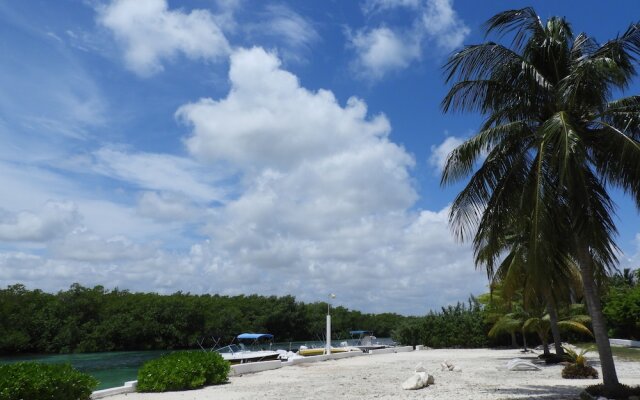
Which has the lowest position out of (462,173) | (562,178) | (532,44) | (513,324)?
(513,324)

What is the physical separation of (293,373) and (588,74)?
1666cm

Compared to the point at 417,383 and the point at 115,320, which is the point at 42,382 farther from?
the point at 115,320

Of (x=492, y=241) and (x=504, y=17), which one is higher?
(x=504, y=17)

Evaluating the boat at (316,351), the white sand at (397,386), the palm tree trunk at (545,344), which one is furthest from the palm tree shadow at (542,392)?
the boat at (316,351)

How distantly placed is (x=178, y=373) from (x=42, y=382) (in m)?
5.45

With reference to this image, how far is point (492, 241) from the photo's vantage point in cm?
1187

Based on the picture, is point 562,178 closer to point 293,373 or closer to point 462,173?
point 462,173

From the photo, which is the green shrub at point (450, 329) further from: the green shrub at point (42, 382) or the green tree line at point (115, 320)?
the green shrub at point (42, 382)

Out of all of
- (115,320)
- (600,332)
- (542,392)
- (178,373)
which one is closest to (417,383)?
(542,392)

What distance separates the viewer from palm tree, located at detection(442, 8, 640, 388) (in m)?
10.0

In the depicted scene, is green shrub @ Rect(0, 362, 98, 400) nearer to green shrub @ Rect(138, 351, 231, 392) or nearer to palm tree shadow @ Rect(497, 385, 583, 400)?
green shrub @ Rect(138, 351, 231, 392)

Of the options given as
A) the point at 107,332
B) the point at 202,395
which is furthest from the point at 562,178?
the point at 107,332

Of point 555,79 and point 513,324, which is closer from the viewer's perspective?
point 555,79

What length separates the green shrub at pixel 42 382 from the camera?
10.7 m
